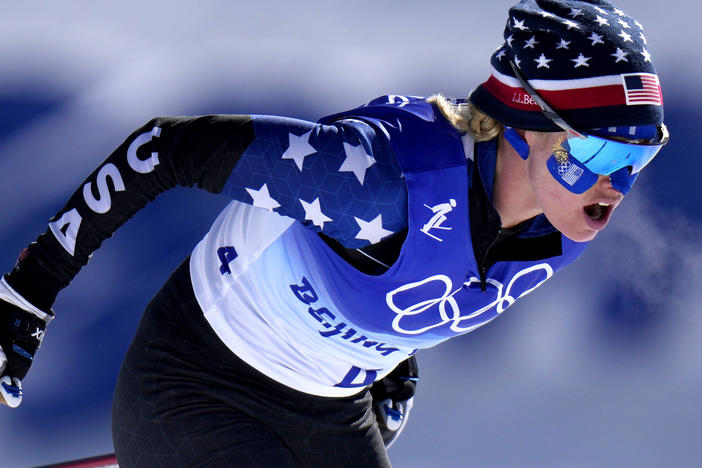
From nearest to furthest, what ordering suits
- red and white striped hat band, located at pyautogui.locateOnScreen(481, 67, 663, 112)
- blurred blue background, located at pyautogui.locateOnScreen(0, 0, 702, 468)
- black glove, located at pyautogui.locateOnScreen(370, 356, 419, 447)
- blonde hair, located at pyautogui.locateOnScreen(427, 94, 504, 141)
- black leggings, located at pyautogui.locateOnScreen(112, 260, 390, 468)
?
red and white striped hat band, located at pyautogui.locateOnScreen(481, 67, 663, 112) → blonde hair, located at pyautogui.locateOnScreen(427, 94, 504, 141) → black leggings, located at pyautogui.locateOnScreen(112, 260, 390, 468) → black glove, located at pyautogui.locateOnScreen(370, 356, 419, 447) → blurred blue background, located at pyautogui.locateOnScreen(0, 0, 702, 468)

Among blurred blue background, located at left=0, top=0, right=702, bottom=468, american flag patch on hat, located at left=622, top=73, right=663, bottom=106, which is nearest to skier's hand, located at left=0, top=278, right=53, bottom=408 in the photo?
american flag patch on hat, located at left=622, top=73, right=663, bottom=106

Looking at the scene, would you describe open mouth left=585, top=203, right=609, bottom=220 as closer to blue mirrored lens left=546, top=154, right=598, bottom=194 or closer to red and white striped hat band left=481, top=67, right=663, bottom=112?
blue mirrored lens left=546, top=154, right=598, bottom=194

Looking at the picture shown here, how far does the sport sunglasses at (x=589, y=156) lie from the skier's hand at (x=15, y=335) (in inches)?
42.5

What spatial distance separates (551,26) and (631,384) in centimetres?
221

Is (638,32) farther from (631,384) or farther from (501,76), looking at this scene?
(631,384)

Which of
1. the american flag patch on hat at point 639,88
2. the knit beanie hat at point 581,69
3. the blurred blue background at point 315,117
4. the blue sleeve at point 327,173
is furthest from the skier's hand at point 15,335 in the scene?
the blurred blue background at point 315,117

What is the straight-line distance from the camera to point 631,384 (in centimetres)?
351

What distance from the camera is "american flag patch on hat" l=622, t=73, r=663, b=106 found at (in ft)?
5.33

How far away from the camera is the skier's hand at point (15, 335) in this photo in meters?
1.84

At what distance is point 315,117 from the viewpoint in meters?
3.66

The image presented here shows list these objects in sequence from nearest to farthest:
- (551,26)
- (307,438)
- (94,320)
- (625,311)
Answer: (551,26), (307,438), (94,320), (625,311)

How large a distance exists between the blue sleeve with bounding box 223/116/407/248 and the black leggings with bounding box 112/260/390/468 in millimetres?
494

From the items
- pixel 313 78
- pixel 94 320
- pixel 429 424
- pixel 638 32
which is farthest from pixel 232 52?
pixel 638 32

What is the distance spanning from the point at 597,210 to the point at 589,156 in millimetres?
153
